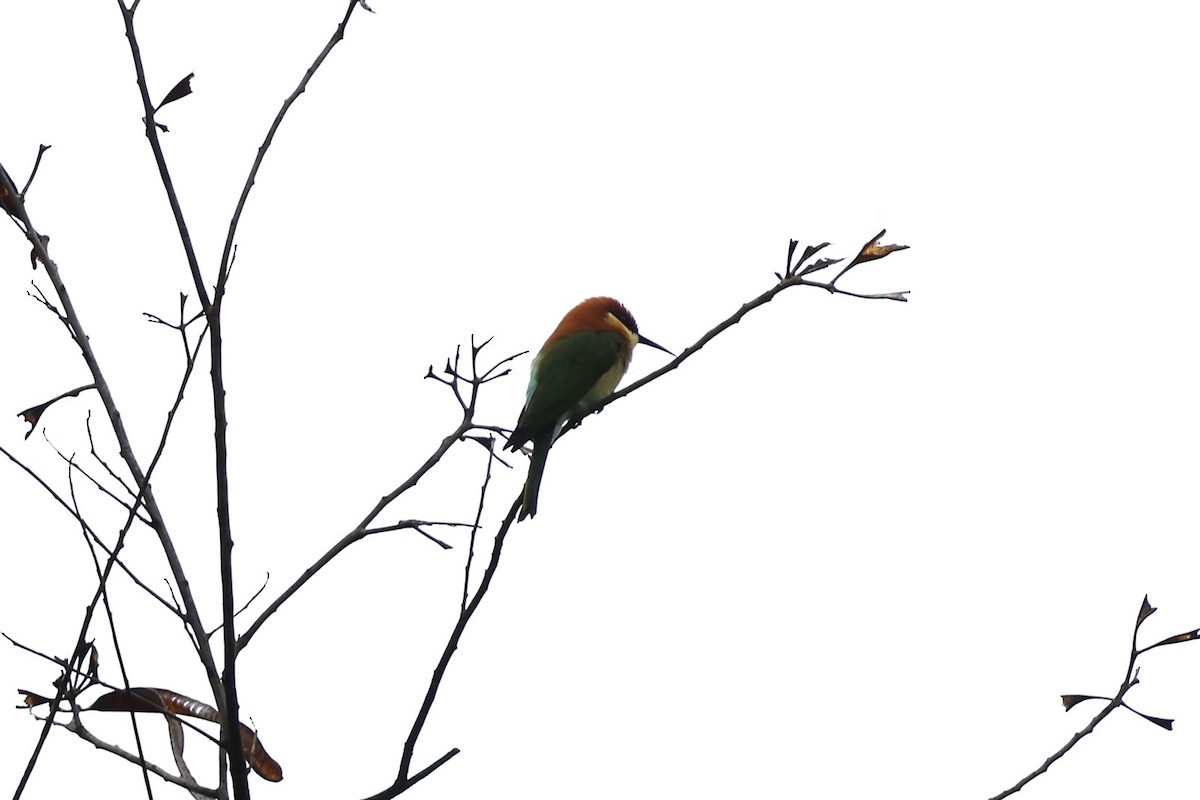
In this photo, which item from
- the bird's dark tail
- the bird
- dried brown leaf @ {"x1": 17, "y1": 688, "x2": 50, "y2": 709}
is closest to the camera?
dried brown leaf @ {"x1": 17, "y1": 688, "x2": 50, "y2": 709}

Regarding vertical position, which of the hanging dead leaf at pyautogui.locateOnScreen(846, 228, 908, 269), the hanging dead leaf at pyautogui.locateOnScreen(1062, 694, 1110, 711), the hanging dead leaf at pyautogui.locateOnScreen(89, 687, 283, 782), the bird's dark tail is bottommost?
the hanging dead leaf at pyautogui.locateOnScreen(1062, 694, 1110, 711)

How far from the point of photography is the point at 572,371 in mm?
5684

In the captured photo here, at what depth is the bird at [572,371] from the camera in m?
5.27

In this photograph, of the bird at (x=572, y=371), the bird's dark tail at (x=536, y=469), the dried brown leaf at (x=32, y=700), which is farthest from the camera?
the bird at (x=572, y=371)

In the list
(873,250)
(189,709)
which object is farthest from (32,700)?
(873,250)

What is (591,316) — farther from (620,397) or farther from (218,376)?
(218,376)

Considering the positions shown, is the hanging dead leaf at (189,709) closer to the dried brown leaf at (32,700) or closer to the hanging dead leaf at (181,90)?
the dried brown leaf at (32,700)

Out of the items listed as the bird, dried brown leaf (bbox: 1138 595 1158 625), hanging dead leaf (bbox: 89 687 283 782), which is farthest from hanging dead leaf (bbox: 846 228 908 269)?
the bird

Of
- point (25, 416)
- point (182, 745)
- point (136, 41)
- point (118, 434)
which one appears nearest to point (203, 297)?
point (118, 434)

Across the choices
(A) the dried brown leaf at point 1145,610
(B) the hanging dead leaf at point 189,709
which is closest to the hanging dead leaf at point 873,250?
(A) the dried brown leaf at point 1145,610

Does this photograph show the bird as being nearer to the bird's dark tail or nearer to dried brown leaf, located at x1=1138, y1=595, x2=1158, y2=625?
the bird's dark tail

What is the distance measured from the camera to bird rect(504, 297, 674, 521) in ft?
17.3

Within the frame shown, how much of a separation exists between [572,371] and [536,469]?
26.1 inches

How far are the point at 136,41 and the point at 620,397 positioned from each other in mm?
1413
